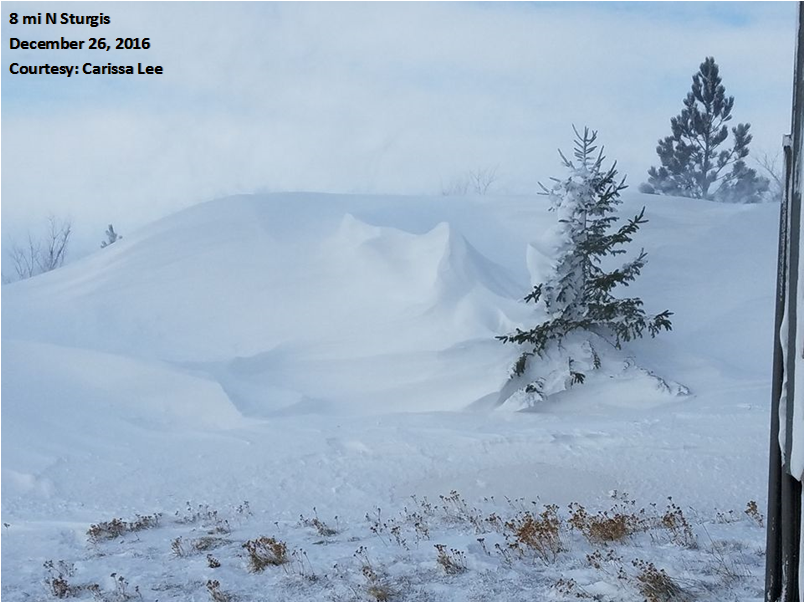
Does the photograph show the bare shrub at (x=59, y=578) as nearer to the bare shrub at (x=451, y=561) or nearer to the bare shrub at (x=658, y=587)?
the bare shrub at (x=451, y=561)

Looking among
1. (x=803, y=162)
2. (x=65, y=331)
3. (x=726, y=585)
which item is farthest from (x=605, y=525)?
(x=65, y=331)

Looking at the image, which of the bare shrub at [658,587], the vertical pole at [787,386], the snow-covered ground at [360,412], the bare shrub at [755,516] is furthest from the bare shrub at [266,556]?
the bare shrub at [755,516]

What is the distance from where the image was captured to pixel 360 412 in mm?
14531

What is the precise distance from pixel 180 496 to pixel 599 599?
6120mm

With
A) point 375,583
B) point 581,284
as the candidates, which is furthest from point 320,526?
point 581,284

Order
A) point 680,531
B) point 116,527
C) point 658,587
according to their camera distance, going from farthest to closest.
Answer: point 116,527 < point 680,531 < point 658,587

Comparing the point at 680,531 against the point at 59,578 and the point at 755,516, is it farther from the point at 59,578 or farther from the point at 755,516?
the point at 59,578

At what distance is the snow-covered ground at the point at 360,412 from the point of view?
6430 millimetres

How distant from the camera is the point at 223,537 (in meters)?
7.59

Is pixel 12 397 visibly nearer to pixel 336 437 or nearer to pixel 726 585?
pixel 336 437

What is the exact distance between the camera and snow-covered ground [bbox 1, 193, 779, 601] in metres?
6.43

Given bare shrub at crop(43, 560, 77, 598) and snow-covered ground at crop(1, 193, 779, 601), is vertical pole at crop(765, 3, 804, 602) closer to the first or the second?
snow-covered ground at crop(1, 193, 779, 601)

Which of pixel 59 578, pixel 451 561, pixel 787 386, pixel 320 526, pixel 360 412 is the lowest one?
pixel 59 578

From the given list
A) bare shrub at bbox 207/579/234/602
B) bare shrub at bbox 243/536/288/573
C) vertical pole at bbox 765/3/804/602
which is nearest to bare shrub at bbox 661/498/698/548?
vertical pole at bbox 765/3/804/602
